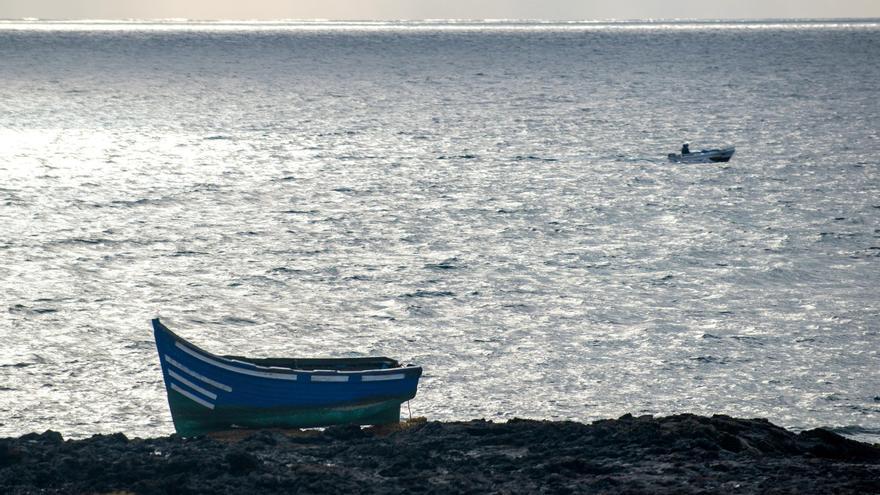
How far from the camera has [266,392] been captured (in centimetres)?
2045

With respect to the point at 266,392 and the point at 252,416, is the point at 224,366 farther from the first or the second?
the point at 252,416

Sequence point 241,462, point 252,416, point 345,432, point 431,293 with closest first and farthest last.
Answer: point 241,462 → point 345,432 → point 252,416 → point 431,293

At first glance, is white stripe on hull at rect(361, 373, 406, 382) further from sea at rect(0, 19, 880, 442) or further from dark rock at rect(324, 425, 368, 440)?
sea at rect(0, 19, 880, 442)

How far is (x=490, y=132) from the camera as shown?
77062mm

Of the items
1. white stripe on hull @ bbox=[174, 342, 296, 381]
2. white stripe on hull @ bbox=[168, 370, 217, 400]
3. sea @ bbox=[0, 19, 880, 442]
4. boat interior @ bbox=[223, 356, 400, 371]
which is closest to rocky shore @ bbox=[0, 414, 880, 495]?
white stripe on hull @ bbox=[168, 370, 217, 400]

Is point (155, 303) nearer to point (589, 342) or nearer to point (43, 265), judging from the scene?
point (43, 265)

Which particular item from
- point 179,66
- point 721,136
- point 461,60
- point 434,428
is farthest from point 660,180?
point 461,60

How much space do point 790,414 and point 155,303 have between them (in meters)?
15.1

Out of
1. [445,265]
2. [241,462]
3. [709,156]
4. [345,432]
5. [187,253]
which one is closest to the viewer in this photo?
[241,462]

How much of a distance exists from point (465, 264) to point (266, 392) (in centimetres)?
1572

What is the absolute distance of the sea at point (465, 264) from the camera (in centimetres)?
2442

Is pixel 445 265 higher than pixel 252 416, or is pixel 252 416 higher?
pixel 445 265

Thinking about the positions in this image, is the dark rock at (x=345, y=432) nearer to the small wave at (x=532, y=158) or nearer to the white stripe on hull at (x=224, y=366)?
the white stripe on hull at (x=224, y=366)

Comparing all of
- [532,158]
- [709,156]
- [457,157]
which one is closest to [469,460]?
[709,156]
